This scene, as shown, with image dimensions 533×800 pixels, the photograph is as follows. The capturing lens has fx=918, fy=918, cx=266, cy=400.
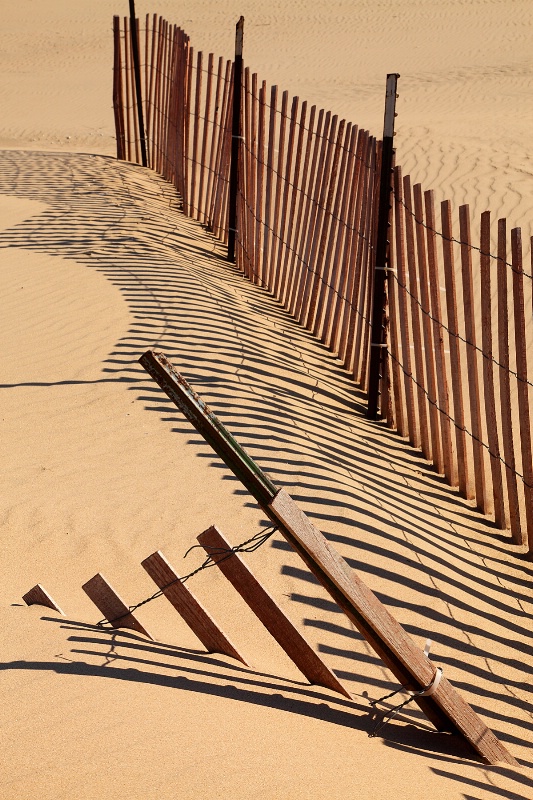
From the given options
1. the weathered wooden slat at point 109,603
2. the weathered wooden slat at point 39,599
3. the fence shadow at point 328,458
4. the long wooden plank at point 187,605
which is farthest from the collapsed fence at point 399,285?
the weathered wooden slat at point 39,599

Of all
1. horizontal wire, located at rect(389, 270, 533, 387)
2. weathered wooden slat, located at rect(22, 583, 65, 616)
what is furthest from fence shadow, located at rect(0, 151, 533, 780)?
weathered wooden slat, located at rect(22, 583, 65, 616)

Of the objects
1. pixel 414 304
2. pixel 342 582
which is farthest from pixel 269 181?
pixel 342 582

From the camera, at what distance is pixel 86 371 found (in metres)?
6.37

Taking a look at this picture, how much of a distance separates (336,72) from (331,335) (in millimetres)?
23826

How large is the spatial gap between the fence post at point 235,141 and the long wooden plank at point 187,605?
644cm

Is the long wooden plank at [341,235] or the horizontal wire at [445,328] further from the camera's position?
the long wooden plank at [341,235]

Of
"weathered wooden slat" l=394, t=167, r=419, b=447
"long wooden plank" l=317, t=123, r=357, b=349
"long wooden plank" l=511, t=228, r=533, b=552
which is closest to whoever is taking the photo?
"long wooden plank" l=511, t=228, r=533, b=552

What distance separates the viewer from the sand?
270 centimetres

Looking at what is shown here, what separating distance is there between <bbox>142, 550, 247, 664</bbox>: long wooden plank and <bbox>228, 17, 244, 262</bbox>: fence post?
6.44 meters

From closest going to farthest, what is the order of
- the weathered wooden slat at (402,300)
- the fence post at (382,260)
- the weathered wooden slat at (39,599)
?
the weathered wooden slat at (39,599) < the fence post at (382,260) < the weathered wooden slat at (402,300)

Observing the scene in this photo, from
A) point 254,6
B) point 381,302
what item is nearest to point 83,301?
point 381,302

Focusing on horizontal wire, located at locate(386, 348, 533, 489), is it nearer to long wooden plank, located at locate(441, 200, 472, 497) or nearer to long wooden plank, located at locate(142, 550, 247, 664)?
long wooden plank, located at locate(441, 200, 472, 497)

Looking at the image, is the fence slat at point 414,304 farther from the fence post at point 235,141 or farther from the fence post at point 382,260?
the fence post at point 235,141

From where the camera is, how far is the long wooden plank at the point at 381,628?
9.09ft
